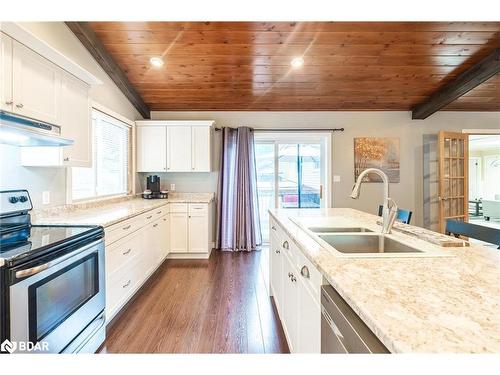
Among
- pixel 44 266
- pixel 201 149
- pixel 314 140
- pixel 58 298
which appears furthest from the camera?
pixel 314 140

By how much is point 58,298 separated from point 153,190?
2.77m

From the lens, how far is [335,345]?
0.89m

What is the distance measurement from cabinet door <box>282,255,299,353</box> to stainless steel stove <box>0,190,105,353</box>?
4.29 feet

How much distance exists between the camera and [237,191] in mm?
4426

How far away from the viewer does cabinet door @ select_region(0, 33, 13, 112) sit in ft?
4.97

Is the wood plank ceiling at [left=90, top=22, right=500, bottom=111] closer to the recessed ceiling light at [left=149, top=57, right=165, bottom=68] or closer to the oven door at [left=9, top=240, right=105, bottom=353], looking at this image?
the recessed ceiling light at [left=149, top=57, right=165, bottom=68]

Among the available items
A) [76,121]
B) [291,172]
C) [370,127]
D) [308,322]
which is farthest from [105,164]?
[370,127]

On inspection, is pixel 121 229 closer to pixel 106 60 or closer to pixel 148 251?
pixel 148 251

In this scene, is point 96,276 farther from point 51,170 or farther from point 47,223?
point 51,170

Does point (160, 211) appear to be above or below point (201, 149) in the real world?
below

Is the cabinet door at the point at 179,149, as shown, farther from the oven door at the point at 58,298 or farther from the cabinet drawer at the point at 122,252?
the oven door at the point at 58,298

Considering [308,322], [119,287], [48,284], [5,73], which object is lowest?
[119,287]
